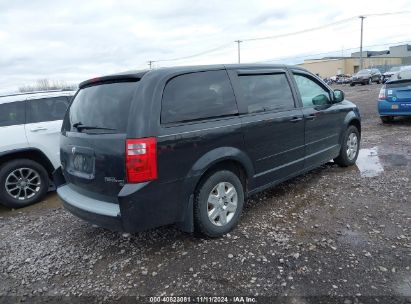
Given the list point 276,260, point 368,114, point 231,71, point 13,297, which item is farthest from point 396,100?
→ point 13,297

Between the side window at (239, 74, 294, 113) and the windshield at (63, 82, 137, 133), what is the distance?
1.39 m

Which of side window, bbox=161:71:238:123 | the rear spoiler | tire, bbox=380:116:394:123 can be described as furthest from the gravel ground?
tire, bbox=380:116:394:123

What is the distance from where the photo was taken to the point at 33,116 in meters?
5.57

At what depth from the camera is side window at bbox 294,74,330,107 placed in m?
4.96

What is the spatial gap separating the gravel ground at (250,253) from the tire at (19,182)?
259mm

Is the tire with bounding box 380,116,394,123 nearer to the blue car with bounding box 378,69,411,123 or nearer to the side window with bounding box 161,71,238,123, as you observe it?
the blue car with bounding box 378,69,411,123

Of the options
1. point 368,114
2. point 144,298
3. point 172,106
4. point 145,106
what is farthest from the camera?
point 368,114

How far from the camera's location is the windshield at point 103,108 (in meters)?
3.29

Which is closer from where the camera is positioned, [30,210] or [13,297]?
[13,297]

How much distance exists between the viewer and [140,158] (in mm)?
3090

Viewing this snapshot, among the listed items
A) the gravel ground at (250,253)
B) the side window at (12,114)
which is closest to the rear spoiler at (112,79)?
the gravel ground at (250,253)

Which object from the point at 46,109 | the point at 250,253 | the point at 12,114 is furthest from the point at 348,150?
the point at 12,114

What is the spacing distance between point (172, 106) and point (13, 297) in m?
2.21

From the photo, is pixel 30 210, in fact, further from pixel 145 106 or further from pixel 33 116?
pixel 145 106
